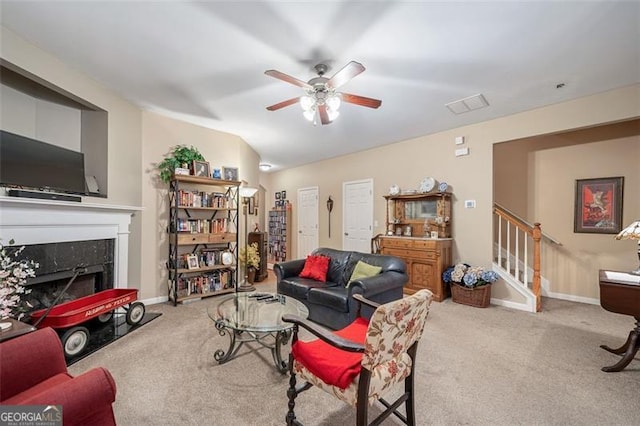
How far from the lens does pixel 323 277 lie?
11.9 feet

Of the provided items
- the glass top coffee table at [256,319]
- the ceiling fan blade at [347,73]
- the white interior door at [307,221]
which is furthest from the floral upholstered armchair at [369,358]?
the white interior door at [307,221]

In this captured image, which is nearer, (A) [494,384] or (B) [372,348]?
(B) [372,348]

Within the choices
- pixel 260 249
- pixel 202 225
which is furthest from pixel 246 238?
pixel 202 225

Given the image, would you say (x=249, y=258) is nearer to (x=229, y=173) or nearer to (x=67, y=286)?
(x=229, y=173)

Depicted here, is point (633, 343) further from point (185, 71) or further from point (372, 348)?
point (185, 71)

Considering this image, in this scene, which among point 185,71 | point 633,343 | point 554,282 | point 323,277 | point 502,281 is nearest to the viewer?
point 633,343

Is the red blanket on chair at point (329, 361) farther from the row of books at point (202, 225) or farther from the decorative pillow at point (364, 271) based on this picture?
the row of books at point (202, 225)

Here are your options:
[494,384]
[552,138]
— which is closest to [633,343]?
[494,384]

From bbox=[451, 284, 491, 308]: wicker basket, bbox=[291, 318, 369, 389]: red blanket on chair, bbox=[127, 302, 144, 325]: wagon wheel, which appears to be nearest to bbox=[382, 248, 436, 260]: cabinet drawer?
bbox=[451, 284, 491, 308]: wicker basket

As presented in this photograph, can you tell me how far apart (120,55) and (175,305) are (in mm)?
3012

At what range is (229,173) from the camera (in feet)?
14.9

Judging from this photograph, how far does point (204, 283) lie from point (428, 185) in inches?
150

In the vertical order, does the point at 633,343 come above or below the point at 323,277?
below

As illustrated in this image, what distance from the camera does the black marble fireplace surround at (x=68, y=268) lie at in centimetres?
259
